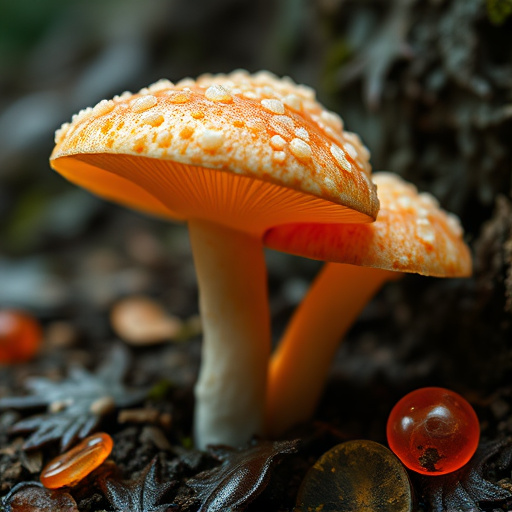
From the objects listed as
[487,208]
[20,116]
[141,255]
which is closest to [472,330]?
[487,208]

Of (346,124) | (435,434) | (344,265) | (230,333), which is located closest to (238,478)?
(230,333)

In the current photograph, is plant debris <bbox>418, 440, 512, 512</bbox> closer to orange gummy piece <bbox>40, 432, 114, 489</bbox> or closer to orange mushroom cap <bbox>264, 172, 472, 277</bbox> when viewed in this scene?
orange mushroom cap <bbox>264, 172, 472, 277</bbox>

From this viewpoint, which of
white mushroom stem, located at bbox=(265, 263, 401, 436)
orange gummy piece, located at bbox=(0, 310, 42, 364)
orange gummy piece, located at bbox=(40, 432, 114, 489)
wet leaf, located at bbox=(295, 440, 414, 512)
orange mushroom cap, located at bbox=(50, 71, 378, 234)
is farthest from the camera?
orange gummy piece, located at bbox=(0, 310, 42, 364)

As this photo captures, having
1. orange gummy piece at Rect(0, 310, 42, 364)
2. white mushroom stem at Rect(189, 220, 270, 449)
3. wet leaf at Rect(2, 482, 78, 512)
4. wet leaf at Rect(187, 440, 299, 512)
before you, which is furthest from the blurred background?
wet leaf at Rect(2, 482, 78, 512)

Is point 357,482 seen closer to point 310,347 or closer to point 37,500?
Result: point 310,347

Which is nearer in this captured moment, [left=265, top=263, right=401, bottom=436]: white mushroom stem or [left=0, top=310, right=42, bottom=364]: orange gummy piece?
[left=265, top=263, right=401, bottom=436]: white mushroom stem

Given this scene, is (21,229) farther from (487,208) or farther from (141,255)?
(487,208)

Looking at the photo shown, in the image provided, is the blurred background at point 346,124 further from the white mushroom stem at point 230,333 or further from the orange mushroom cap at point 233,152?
the orange mushroom cap at point 233,152
